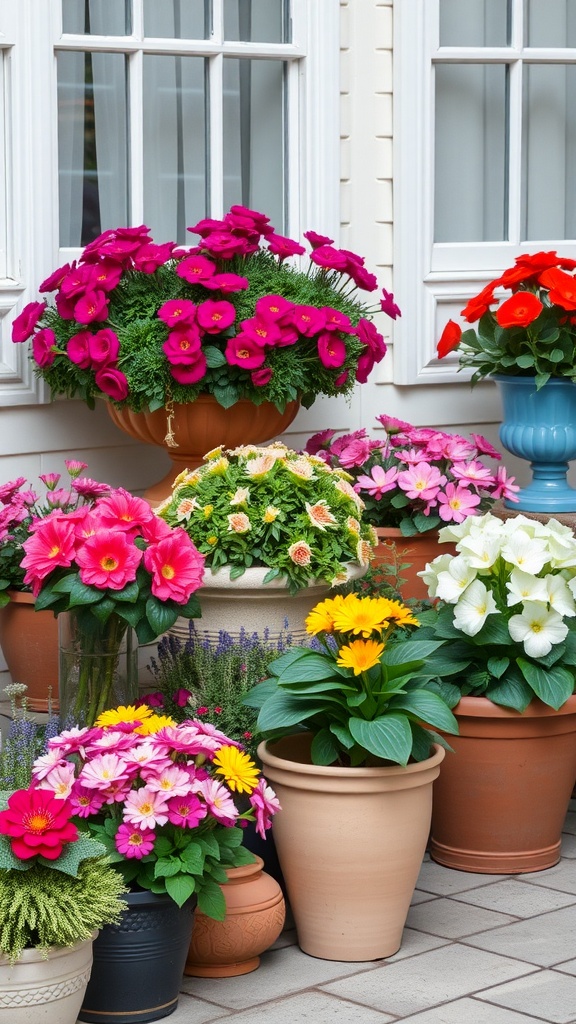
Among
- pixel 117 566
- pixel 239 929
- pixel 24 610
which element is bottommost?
pixel 239 929

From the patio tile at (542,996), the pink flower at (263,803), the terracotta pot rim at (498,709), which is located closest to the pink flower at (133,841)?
the pink flower at (263,803)

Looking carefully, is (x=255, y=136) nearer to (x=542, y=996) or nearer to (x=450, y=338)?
(x=450, y=338)

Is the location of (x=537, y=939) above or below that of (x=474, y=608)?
below

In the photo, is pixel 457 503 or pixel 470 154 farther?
pixel 470 154

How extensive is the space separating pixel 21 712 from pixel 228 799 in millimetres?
802

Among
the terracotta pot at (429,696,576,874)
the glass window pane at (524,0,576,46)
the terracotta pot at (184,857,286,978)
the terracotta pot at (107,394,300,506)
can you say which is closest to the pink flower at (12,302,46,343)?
the terracotta pot at (107,394,300,506)

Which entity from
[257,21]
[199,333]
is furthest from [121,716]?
[257,21]

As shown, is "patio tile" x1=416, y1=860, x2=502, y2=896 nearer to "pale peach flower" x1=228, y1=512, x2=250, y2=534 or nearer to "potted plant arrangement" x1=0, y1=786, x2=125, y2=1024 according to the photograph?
"pale peach flower" x1=228, y1=512, x2=250, y2=534

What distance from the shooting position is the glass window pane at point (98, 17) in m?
4.31

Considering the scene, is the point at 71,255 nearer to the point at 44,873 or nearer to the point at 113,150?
the point at 113,150

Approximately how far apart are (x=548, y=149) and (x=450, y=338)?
1062mm

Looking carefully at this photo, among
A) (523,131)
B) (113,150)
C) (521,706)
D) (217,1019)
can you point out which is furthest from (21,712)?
(523,131)

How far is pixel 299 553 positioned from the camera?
3482 millimetres

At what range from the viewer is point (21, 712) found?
3.56 m
